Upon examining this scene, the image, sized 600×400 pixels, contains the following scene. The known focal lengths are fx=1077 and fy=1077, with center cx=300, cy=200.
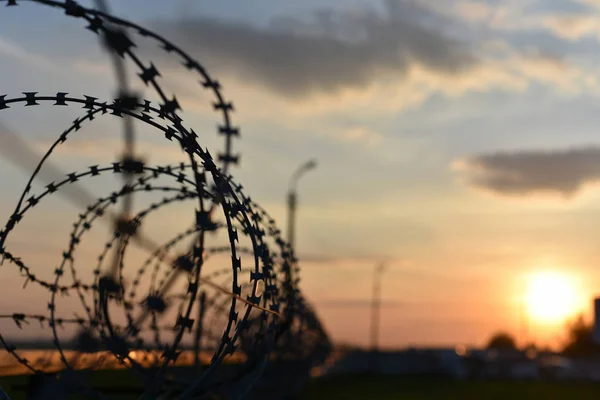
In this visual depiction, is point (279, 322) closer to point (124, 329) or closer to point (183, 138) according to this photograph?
point (124, 329)

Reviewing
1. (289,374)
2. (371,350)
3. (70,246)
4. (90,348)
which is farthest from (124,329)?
(371,350)

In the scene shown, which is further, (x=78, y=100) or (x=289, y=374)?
(x=289, y=374)

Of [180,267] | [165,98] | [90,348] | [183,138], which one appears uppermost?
[165,98]

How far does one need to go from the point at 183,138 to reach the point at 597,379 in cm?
7659

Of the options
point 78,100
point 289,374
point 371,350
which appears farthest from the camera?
point 371,350

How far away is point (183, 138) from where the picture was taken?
965 centimetres

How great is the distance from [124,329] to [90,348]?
4.66 m

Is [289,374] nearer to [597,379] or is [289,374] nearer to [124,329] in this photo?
[124,329]

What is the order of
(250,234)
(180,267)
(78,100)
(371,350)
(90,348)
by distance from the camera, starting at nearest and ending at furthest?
(90,348) < (78,100) < (250,234) < (180,267) < (371,350)

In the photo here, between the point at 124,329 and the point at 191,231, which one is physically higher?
the point at 191,231

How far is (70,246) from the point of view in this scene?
1252cm

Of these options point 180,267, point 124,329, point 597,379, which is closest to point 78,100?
point 180,267

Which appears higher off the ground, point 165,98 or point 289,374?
point 165,98

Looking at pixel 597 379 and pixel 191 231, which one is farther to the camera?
pixel 597 379
